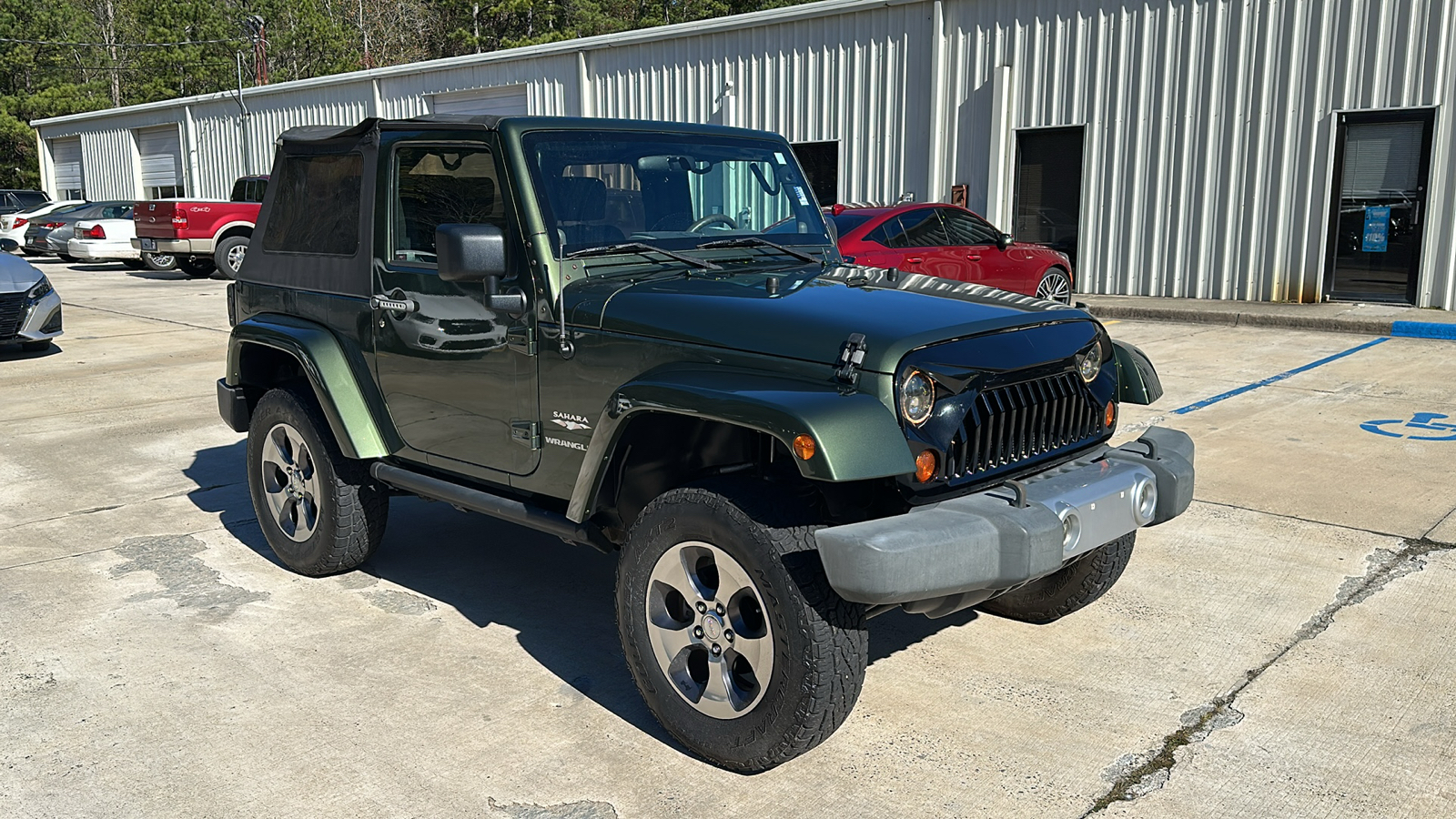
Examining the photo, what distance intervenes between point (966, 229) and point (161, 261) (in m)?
16.9

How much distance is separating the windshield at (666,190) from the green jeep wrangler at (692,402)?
0.04 ft

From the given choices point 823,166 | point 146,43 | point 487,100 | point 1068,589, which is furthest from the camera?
point 146,43

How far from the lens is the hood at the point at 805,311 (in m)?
3.41

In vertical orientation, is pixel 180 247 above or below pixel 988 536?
above

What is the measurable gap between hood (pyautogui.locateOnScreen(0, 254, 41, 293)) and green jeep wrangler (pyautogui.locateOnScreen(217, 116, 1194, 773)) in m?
7.98

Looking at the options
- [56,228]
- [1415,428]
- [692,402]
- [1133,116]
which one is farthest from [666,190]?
[56,228]

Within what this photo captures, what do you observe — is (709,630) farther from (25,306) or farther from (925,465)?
(25,306)

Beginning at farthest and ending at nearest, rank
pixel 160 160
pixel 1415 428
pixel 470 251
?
pixel 160 160
pixel 1415 428
pixel 470 251

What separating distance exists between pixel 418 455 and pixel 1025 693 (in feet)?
8.13

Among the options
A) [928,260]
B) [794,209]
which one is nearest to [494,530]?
[794,209]

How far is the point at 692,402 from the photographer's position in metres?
3.41

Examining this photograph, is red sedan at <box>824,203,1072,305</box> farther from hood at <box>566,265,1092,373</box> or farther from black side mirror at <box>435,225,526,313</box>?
black side mirror at <box>435,225,526,313</box>

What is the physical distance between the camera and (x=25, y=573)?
17.6 feet

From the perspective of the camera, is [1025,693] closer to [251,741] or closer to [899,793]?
[899,793]
